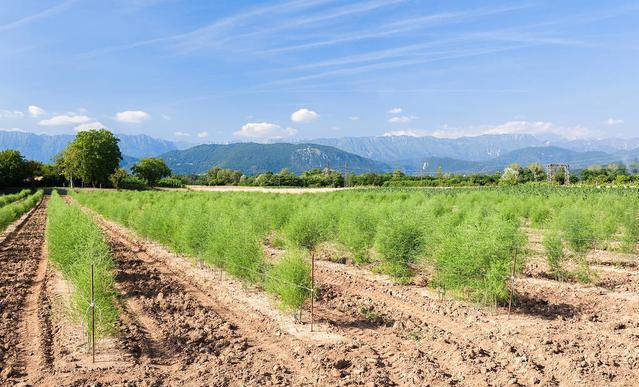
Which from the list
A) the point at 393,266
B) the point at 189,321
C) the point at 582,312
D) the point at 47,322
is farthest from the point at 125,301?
the point at 582,312

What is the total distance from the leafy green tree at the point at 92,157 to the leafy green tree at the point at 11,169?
Answer: 22.7 feet

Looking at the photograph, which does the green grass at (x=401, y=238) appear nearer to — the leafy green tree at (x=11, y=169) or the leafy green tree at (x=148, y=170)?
the leafy green tree at (x=11, y=169)

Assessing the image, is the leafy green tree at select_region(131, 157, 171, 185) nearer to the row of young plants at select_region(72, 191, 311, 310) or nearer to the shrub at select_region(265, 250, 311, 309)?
the row of young plants at select_region(72, 191, 311, 310)

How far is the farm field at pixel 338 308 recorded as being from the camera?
6.74 metres

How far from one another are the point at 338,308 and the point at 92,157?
78.4 m

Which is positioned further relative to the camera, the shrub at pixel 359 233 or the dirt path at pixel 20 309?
the shrub at pixel 359 233

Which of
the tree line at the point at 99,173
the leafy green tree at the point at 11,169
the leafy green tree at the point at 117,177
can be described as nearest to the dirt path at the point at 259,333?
the leafy green tree at the point at 117,177

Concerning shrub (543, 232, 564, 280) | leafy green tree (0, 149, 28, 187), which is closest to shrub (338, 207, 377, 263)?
shrub (543, 232, 564, 280)

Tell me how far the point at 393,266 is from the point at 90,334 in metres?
7.78

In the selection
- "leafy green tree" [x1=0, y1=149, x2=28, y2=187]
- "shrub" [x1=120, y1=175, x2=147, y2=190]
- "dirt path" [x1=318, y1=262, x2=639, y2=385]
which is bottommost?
"dirt path" [x1=318, y1=262, x2=639, y2=385]

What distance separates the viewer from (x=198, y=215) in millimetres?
15883

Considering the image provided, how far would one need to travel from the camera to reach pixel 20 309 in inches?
385

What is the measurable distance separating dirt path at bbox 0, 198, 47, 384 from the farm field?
0.05 m

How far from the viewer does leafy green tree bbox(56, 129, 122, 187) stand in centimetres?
7575
